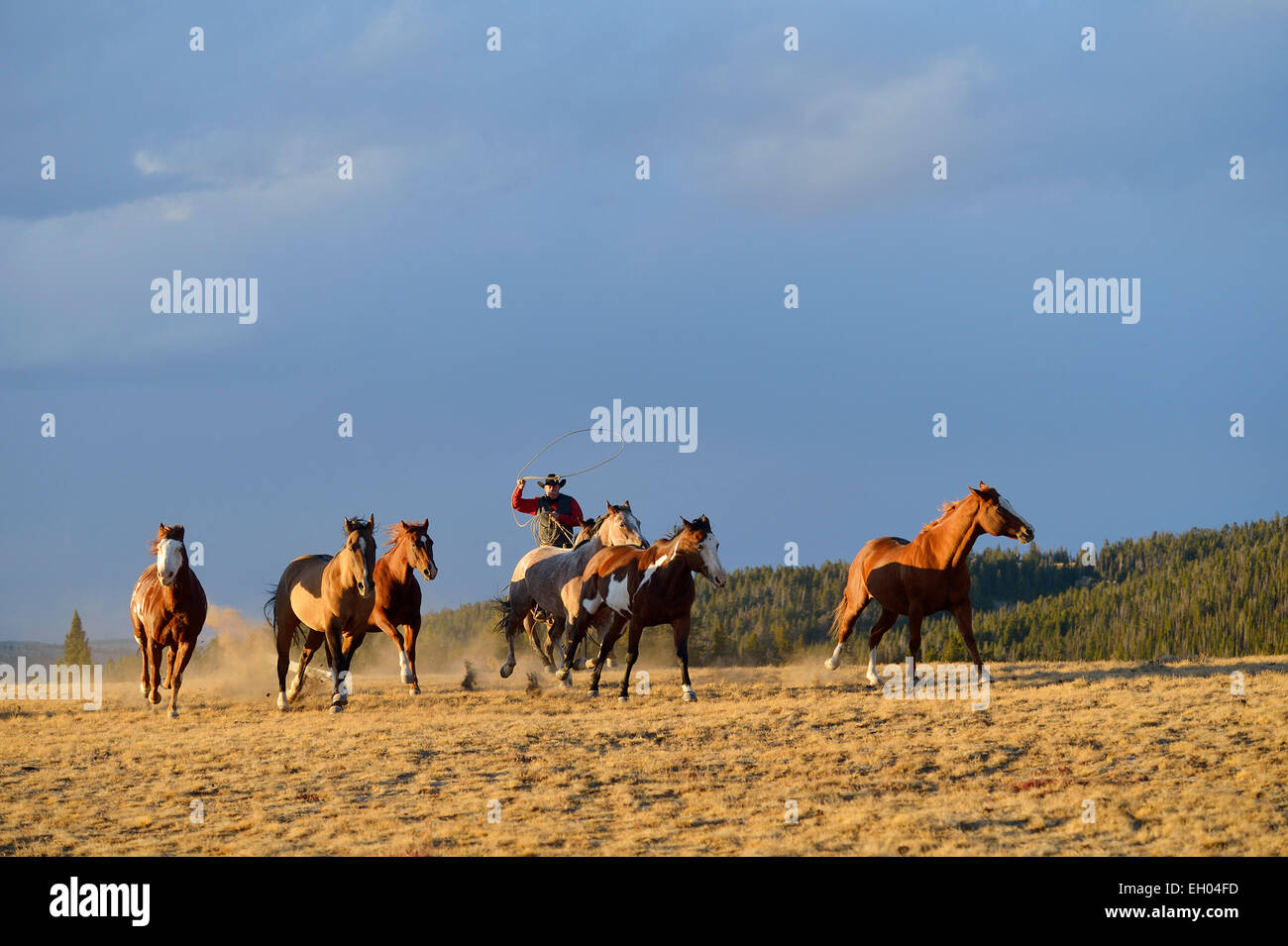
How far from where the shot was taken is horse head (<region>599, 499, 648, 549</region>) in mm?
21438

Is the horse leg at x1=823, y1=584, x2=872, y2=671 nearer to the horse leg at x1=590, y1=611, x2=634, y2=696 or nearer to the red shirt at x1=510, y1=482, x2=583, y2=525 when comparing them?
the horse leg at x1=590, y1=611, x2=634, y2=696

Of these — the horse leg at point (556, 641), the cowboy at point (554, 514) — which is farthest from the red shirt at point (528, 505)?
the horse leg at point (556, 641)

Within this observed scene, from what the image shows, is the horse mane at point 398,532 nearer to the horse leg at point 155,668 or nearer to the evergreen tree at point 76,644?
the horse leg at point 155,668

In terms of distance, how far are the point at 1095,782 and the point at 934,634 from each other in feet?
206

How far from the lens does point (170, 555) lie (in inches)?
746

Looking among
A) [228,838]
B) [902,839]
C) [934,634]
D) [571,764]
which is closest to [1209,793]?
[902,839]

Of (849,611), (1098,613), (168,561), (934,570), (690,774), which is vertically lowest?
(1098,613)

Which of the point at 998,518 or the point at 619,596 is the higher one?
the point at 998,518

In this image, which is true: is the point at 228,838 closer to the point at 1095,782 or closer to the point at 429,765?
the point at 429,765

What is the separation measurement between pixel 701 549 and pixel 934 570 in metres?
3.74

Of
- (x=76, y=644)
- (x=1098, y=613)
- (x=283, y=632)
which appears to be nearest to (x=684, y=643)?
(x=283, y=632)

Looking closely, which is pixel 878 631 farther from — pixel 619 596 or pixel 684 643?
pixel 619 596

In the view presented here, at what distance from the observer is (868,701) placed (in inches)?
719

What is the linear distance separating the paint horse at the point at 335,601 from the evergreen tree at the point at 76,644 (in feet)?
159
